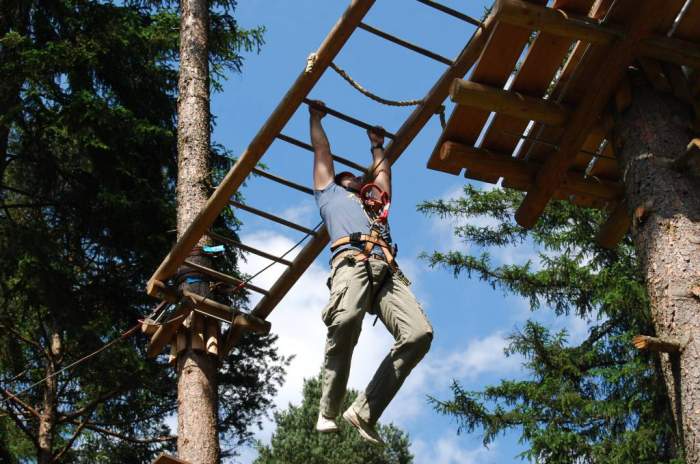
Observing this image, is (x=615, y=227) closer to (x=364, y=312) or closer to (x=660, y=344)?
(x=660, y=344)

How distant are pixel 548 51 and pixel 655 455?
315 inches

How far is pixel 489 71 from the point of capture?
527 centimetres

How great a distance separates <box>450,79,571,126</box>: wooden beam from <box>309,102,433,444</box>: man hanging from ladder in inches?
31.9

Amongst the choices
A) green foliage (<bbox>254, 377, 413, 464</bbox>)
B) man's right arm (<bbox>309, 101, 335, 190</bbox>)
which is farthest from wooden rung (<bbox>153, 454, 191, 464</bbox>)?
green foliage (<bbox>254, 377, 413, 464</bbox>)

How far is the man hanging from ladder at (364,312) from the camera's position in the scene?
5.07m

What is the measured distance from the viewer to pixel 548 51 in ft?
17.1

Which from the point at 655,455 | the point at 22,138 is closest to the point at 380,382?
the point at 22,138

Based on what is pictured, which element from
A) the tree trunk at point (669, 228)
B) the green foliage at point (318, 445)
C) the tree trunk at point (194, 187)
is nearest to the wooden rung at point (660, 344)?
the tree trunk at point (669, 228)

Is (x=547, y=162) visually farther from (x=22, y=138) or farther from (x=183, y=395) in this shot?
(x=22, y=138)

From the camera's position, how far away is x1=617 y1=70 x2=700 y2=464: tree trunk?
446 centimetres

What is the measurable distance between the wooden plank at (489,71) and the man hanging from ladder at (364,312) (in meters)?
0.63

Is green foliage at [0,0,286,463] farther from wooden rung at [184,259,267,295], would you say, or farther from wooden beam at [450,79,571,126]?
wooden beam at [450,79,571,126]

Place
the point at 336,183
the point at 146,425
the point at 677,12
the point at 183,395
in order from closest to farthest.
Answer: the point at 677,12, the point at 336,183, the point at 183,395, the point at 146,425

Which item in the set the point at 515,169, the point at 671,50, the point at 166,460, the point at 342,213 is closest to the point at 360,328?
the point at 342,213
